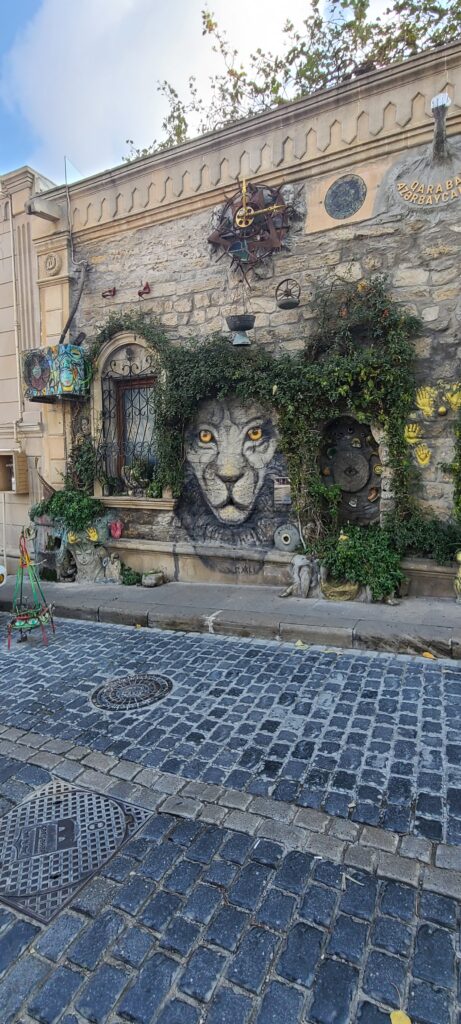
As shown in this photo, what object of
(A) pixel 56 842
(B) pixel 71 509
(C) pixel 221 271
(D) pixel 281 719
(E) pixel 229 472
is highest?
(C) pixel 221 271

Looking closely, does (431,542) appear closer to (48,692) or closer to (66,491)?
(48,692)

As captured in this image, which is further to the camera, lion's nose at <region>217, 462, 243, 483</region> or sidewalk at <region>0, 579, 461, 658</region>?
lion's nose at <region>217, 462, 243, 483</region>

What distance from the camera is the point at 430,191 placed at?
19.5ft

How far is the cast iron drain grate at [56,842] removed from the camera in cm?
254

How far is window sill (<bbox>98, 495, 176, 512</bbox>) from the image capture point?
771 centimetres

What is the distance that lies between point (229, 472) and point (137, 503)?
4.92 feet

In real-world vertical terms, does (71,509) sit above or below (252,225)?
below

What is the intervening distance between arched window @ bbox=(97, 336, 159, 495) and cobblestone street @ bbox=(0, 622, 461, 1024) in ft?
13.4

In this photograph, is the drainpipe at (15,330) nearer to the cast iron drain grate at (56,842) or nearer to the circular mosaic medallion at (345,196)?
the circular mosaic medallion at (345,196)

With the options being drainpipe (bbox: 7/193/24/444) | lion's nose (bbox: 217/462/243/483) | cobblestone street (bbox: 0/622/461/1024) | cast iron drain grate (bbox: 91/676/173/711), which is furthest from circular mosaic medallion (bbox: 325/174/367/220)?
cast iron drain grate (bbox: 91/676/173/711)

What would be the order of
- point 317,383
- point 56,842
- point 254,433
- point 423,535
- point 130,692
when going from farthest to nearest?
point 254,433
point 317,383
point 423,535
point 130,692
point 56,842

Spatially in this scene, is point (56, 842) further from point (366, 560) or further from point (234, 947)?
point (366, 560)

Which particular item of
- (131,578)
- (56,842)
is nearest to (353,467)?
(131,578)

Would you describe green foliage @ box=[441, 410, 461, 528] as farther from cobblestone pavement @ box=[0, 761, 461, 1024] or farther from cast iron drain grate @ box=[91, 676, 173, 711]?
cobblestone pavement @ box=[0, 761, 461, 1024]
